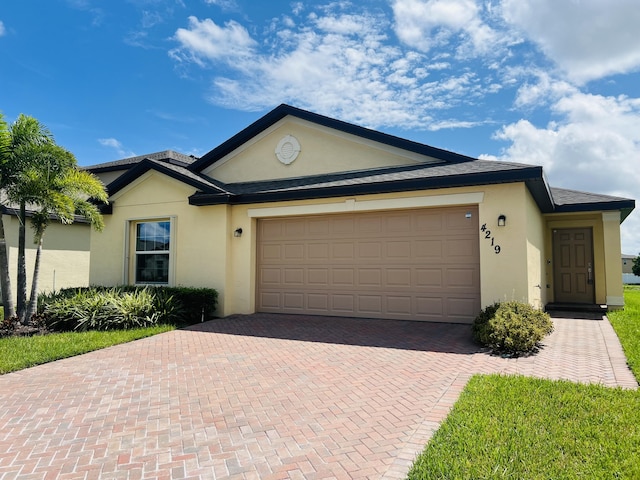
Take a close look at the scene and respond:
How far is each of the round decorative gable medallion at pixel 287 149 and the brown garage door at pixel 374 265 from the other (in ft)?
7.54

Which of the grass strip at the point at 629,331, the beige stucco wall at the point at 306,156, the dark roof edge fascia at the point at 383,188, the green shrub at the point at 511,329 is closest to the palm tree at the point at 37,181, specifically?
the dark roof edge fascia at the point at 383,188

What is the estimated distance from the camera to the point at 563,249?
13.8 meters

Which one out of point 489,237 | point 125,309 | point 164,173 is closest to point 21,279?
point 125,309

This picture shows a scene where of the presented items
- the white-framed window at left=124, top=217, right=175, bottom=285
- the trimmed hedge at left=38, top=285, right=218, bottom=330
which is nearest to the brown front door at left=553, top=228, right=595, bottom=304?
the trimmed hedge at left=38, top=285, right=218, bottom=330

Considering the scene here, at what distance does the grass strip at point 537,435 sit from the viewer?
2984 mm

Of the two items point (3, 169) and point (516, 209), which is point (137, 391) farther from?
point (516, 209)

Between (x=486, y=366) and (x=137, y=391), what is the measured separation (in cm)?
510

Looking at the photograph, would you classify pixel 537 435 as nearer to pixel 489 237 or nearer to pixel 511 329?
pixel 511 329

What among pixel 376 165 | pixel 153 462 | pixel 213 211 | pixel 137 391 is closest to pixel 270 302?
pixel 213 211

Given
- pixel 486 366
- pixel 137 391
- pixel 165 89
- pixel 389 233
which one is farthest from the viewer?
pixel 165 89

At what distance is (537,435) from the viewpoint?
354 centimetres

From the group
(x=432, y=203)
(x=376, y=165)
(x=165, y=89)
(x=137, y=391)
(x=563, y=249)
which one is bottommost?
(x=137, y=391)

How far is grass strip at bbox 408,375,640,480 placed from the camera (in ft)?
9.79

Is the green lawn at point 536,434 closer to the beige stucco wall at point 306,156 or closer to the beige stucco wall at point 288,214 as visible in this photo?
the beige stucco wall at point 288,214
